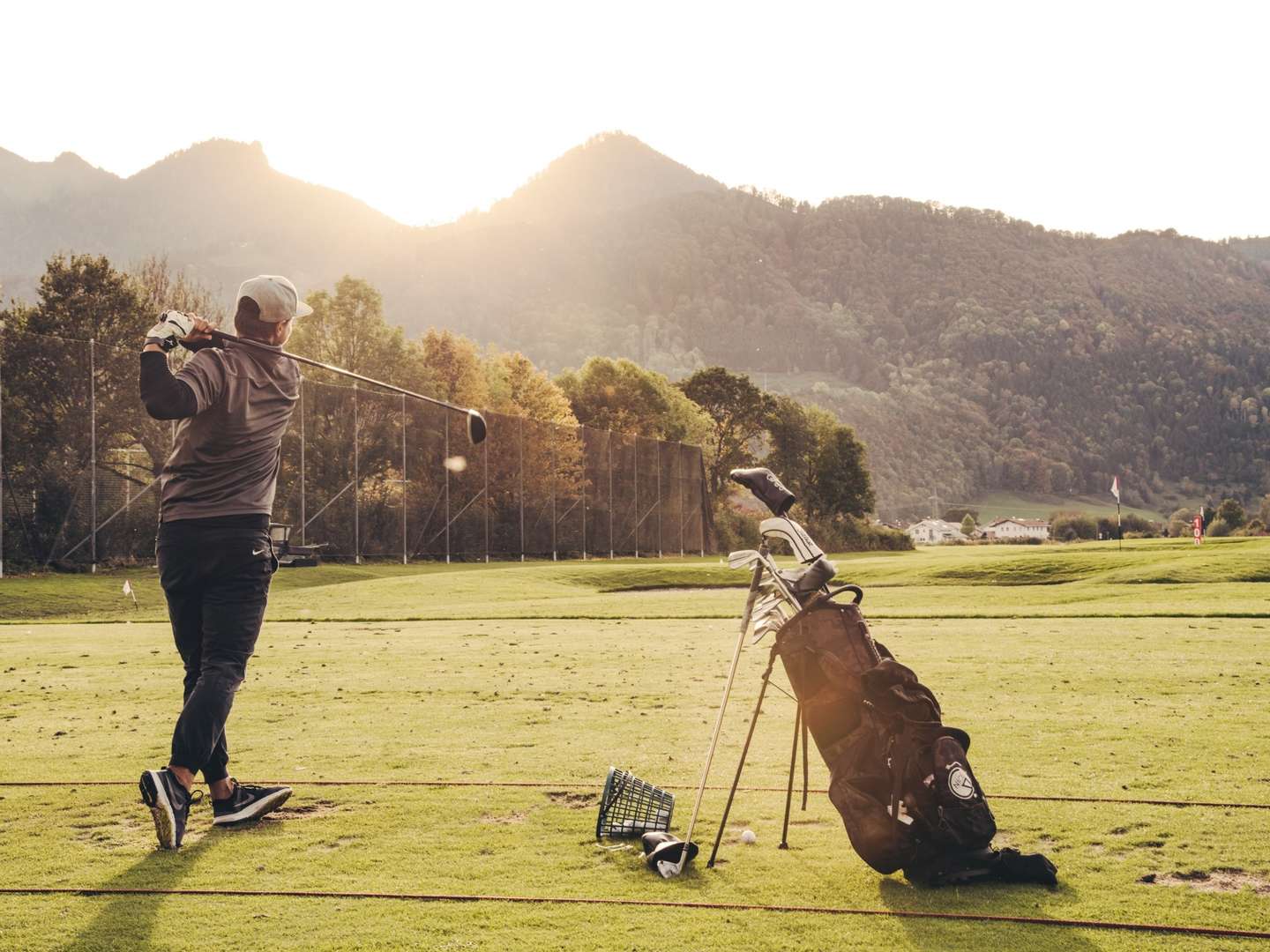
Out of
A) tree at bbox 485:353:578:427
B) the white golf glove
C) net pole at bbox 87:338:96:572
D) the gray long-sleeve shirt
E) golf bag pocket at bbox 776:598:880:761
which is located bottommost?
golf bag pocket at bbox 776:598:880:761

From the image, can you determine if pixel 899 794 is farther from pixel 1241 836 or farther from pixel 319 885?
pixel 319 885

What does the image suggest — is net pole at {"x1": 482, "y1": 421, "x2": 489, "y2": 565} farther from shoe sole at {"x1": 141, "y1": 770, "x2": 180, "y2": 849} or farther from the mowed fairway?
shoe sole at {"x1": 141, "y1": 770, "x2": 180, "y2": 849}

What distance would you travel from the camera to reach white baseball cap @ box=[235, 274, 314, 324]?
20.7 ft

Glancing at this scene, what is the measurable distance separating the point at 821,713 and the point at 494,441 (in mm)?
42654

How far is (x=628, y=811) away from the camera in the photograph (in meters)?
5.52

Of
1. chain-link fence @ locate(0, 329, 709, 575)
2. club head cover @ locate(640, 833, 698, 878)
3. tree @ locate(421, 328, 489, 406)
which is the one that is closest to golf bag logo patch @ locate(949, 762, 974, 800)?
club head cover @ locate(640, 833, 698, 878)

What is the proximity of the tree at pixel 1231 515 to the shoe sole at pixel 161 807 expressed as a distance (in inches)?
3924

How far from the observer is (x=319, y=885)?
4.84 m

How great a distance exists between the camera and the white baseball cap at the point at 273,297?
6.30 metres

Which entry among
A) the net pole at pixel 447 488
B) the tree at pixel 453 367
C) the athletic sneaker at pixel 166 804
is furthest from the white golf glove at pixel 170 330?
the tree at pixel 453 367

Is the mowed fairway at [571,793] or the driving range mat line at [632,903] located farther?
the mowed fairway at [571,793]

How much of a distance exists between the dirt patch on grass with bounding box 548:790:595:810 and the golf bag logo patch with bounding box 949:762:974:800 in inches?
82.3

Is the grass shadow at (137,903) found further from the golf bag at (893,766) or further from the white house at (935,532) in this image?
the white house at (935,532)

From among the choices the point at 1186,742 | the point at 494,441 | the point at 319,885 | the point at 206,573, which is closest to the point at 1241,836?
the point at 1186,742
